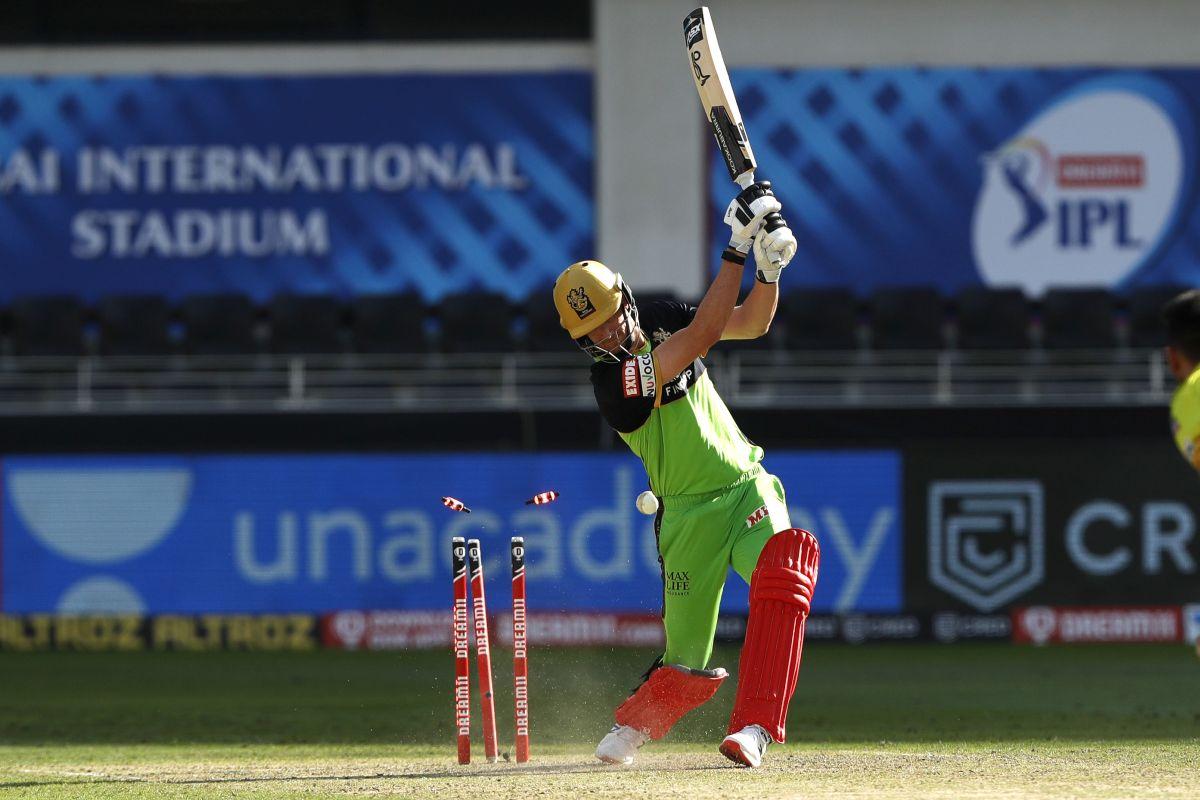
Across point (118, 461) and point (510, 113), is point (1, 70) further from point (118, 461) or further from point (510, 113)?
point (118, 461)

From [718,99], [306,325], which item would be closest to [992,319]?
[306,325]

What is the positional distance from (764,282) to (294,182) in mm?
15291

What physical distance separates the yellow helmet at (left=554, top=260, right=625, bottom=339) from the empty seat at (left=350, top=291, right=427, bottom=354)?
1136 cm

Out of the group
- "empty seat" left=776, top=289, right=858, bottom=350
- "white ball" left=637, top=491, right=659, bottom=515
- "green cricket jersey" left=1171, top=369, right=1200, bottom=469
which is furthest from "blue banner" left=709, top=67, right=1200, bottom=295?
"green cricket jersey" left=1171, top=369, right=1200, bottom=469

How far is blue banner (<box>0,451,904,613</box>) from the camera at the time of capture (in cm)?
1664

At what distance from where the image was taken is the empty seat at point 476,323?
18.6 metres

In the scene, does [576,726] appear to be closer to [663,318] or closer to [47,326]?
[663,318]

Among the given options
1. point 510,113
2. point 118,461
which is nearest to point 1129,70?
point 510,113

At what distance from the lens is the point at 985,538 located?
54.5 feet

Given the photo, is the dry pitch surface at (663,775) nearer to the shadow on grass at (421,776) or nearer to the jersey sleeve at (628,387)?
the shadow on grass at (421,776)

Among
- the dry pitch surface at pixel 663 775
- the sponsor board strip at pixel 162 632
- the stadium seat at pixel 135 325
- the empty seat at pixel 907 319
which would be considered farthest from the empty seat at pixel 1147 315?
the dry pitch surface at pixel 663 775

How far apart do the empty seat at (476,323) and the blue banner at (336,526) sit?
210 cm

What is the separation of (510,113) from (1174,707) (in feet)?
42.5

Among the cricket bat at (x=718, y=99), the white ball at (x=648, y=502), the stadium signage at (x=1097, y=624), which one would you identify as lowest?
the stadium signage at (x=1097, y=624)
